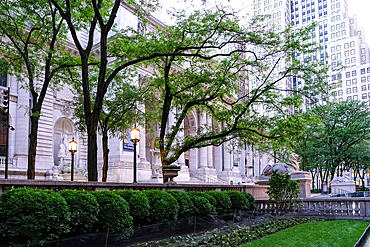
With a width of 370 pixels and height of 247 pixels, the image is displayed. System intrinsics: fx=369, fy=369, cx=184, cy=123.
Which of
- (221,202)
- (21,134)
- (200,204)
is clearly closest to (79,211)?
(200,204)

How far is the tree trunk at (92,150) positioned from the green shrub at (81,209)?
450 cm

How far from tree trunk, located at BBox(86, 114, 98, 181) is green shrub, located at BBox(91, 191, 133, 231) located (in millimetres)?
3922

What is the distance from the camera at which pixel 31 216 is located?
27.5ft

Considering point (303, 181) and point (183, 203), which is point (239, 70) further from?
point (183, 203)

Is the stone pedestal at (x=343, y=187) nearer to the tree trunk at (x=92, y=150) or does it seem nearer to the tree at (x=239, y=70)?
the tree at (x=239, y=70)

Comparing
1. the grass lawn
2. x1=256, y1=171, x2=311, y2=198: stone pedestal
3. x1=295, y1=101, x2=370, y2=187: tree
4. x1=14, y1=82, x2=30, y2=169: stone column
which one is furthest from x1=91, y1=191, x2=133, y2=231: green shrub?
x1=295, y1=101, x2=370, y2=187: tree

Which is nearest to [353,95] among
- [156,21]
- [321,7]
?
[321,7]

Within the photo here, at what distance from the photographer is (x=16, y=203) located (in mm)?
8289

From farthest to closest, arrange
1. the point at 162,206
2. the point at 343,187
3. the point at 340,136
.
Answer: the point at 340,136, the point at 343,187, the point at 162,206

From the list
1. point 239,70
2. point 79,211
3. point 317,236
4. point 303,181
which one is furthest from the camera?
point 303,181

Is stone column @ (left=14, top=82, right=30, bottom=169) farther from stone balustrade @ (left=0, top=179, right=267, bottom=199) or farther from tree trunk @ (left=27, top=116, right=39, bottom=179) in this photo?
stone balustrade @ (left=0, top=179, right=267, bottom=199)

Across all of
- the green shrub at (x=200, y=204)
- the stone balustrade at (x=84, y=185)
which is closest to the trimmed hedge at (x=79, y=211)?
the green shrub at (x=200, y=204)

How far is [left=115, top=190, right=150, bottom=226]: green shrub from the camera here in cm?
1158

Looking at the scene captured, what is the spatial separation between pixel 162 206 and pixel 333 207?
11.3 meters
